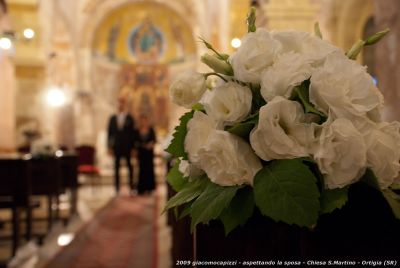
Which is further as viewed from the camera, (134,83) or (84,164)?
(134,83)

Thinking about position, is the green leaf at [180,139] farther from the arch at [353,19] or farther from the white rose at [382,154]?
the arch at [353,19]

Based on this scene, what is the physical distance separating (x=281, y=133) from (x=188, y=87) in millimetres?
259

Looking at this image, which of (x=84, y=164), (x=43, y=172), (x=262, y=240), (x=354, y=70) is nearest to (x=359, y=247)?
(x=262, y=240)

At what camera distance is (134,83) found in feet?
68.2

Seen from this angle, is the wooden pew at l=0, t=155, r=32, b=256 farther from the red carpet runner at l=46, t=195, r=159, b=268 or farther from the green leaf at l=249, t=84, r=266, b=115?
the green leaf at l=249, t=84, r=266, b=115

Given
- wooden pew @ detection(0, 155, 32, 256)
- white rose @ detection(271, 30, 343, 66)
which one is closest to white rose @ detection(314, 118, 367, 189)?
white rose @ detection(271, 30, 343, 66)

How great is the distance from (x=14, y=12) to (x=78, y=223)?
5.58 metres

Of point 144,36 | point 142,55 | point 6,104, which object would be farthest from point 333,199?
point 142,55

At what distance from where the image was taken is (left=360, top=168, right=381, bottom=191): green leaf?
934mm

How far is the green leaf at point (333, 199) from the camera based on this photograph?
87 cm

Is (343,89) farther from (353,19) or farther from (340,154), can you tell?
(353,19)

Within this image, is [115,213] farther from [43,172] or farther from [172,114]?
[172,114]

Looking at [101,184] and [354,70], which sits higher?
[354,70]

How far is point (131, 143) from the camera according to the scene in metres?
9.12
